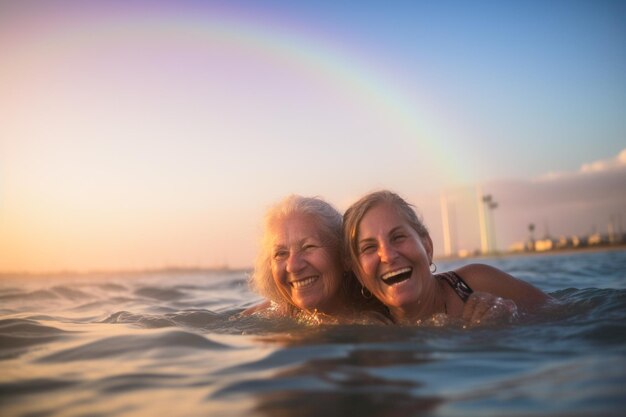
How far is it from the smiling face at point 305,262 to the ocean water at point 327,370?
0.36 metres

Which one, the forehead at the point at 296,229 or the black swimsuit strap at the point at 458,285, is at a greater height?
the forehead at the point at 296,229

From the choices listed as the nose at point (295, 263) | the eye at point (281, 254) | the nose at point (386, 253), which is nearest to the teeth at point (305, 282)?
the nose at point (295, 263)

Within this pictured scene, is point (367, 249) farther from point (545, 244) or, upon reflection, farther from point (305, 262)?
point (545, 244)

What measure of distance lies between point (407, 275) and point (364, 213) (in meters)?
0.71

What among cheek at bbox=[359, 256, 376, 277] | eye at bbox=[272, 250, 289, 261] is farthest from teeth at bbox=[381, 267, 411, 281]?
eye at bbox=[272, 250, 289, 261]

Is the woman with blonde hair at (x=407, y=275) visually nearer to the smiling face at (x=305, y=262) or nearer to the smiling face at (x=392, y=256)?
the smiling face at (x=392, y=256)

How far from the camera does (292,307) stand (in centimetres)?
601

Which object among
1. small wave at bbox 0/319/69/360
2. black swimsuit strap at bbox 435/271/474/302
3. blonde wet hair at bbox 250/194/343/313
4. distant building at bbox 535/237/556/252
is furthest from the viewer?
distant building at bbox 535/237/556/252

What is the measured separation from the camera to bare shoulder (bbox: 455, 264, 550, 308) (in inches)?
214

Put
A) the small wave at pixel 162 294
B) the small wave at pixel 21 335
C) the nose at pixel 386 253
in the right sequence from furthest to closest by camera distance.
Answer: the small wave at pixel 162 294, the nose at pixel 386 253, the small wave at pixel 21 335

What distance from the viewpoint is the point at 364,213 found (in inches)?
201

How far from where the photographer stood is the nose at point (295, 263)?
17.3 ft

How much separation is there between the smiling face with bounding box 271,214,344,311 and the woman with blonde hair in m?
0.28

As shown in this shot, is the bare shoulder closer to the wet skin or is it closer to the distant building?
the wet skin
